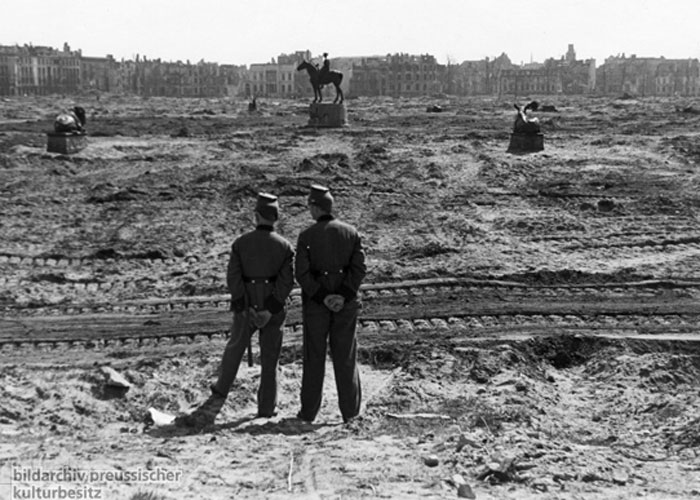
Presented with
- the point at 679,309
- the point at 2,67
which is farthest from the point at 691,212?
the point at 2,67

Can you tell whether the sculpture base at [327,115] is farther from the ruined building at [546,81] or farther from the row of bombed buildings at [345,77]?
the ruined building at [546,81]

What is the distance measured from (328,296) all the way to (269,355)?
27.0 inches

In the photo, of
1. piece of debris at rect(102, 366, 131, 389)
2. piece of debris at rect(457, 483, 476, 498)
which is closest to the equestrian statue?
piece of debris at rect(102, 366, 131, 389)

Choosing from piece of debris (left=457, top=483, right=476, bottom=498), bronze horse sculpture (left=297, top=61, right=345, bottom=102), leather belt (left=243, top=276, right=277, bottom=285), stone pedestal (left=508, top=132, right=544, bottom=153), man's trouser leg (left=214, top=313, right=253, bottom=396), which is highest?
bronze horse sculpture (left=297, top=61, right=345, bottom=102)

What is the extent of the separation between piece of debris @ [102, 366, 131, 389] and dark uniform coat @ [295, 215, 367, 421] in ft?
5.70

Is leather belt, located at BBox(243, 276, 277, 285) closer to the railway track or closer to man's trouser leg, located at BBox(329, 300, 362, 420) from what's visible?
man's trouser leg, located at BBox(329, 300, 362, 420)

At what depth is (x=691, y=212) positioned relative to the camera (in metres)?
16.7

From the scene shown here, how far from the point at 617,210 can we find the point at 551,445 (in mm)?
Answer: 12039

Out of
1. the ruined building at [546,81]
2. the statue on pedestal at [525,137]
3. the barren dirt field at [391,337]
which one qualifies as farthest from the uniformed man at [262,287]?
the ruined building at [546,81]

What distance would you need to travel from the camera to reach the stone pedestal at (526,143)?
25.8m

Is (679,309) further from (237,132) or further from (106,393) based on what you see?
(237,132)

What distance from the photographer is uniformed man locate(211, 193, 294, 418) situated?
675cm

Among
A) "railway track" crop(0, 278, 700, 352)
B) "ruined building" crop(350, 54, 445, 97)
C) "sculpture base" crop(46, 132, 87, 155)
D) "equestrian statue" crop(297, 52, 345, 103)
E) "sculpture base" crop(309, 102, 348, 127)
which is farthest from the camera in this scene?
"ruined building" crop(350, 54, 445, 97)

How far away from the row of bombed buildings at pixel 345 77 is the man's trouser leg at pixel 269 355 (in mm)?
121338
